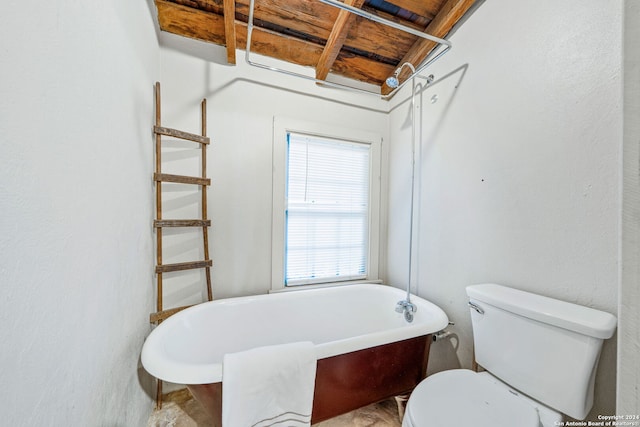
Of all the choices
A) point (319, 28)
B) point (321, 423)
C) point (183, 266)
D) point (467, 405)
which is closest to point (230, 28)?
point (319, 28)

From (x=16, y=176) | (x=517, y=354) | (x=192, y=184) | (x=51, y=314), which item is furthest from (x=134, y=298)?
(x=517, y=354)

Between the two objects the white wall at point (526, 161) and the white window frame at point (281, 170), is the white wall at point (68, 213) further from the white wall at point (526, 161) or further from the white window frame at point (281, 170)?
the white wall at point (526, 161)

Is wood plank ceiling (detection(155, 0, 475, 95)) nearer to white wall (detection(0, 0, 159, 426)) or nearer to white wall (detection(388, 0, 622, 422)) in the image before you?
white wall (detection(388, 0, 622, 422))

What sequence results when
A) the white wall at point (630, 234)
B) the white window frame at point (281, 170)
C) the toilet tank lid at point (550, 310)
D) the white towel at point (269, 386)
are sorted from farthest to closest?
the white window frame at point (281, 170) < the white towel at point (269, 386) < the toilet tank lid at point (550, 310) < the white wall at point (630, 234)

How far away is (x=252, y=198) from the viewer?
188 cm

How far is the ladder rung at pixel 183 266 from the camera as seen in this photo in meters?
1.52

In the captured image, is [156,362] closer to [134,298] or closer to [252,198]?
[134,298]

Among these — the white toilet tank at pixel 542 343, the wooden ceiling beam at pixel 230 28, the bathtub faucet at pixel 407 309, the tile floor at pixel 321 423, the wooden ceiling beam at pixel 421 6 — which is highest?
the wooden ceiling beam at pixel 421 6

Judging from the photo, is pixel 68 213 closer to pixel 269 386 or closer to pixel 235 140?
pixel 269 386

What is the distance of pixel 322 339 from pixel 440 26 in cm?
241

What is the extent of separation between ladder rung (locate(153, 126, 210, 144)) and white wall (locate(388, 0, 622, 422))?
1685 mm

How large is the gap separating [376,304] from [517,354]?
1.00 m

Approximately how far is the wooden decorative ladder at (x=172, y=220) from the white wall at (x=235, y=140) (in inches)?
3.2

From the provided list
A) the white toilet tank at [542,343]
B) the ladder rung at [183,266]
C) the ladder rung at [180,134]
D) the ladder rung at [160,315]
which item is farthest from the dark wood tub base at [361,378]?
the ladder rung at [180,134]
